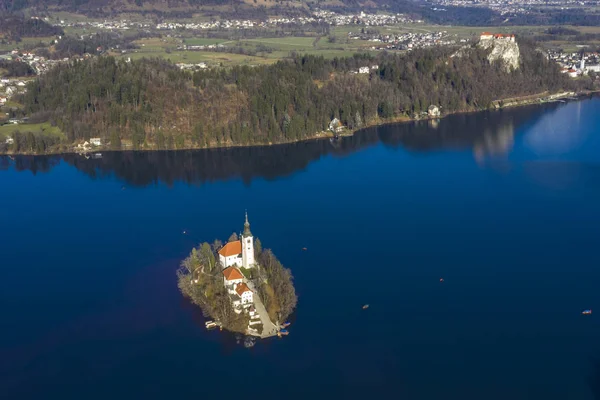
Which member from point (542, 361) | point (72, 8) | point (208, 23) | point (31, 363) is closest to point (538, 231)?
point (542, 361)

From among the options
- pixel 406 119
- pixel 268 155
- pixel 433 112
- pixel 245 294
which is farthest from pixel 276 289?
pixel 433 112

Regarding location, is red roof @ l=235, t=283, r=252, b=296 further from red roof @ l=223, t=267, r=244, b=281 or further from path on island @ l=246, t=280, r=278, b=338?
path on island @ l=246, t=280, r=278, b=338

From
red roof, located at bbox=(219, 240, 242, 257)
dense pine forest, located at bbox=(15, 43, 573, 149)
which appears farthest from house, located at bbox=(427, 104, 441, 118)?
red roof, located at bbox=(219, 240, 242, 257)

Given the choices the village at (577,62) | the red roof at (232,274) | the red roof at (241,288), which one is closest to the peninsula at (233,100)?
the village at (577,62)

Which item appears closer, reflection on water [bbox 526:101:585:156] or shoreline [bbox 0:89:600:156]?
reflection on water [bbox 526:101:585:156]

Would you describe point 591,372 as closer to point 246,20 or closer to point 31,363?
point 31,363

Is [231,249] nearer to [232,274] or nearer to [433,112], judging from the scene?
[232,274]
